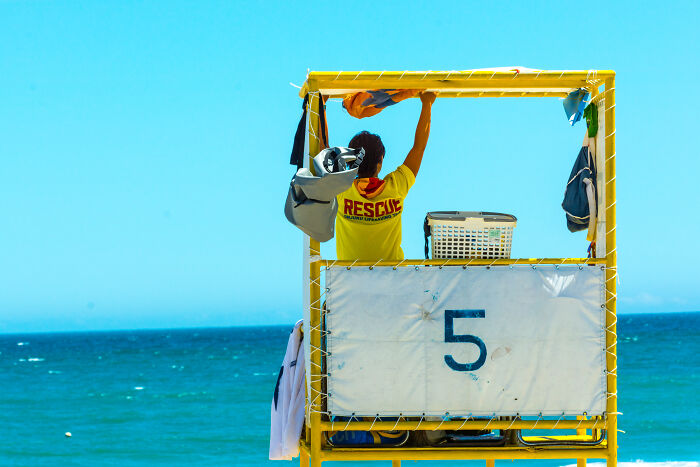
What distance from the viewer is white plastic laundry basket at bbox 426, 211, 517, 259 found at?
16.9 ft

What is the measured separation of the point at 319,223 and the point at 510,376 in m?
1.40

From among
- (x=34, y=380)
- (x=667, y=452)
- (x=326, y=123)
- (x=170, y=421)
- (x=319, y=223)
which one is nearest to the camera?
(x=319, y=223)

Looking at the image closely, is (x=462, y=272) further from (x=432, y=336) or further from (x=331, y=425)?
(x=331, y=425)

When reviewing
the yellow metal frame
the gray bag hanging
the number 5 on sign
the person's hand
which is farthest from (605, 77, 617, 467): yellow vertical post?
the gray bag hanging

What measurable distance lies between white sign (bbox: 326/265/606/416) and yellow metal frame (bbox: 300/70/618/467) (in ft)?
0.19

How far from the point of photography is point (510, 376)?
16.9 feet

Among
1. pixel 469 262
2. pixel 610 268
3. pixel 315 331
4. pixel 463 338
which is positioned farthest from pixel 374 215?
pixel 610 268

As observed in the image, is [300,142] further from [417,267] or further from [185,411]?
[185,411]

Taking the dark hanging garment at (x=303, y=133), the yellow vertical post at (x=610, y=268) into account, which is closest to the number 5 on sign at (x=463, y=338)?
the yellow vertical post at (x=610, y=268)

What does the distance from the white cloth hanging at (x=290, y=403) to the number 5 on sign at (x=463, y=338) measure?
95cm

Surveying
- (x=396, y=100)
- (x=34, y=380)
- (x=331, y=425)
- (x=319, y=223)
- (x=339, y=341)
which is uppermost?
(x=396, y=100)

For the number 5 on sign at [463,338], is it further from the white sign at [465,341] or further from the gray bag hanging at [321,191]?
the gray bag hanging at [321,191]

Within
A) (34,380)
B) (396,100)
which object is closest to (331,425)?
(396,100)

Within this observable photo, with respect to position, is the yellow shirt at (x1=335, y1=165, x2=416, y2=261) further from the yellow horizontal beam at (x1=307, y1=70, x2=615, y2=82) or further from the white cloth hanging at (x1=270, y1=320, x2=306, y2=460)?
the white cloth hanging at (x1=270, y1=320, x2=306, y2=460)
